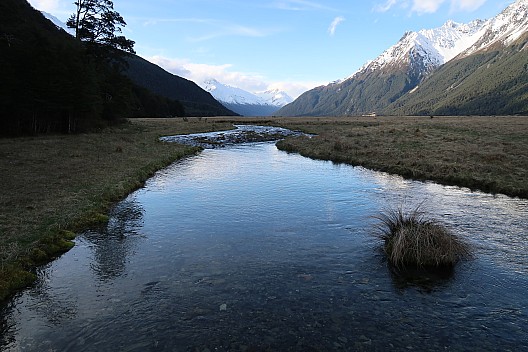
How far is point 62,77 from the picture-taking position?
47.8 meters

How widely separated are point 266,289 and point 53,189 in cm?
1789

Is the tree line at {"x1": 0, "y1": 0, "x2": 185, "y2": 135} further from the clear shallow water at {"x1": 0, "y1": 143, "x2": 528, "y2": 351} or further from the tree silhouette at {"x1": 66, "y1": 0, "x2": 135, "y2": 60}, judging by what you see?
the clear shallow water at {"x1": 0, "y1": 143, "x2": 528, "y2": 351}

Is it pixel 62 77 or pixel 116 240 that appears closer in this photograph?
pixel 116 240

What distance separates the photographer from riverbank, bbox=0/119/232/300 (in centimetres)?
1421

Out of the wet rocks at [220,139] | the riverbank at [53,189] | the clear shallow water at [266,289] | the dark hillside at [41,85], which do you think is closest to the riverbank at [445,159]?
the clear shallow water at [266,289]

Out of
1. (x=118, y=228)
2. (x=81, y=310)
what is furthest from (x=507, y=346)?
(x=118, y=228)

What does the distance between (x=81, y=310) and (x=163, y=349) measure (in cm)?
341

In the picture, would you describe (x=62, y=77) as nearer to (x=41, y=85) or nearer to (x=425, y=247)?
(x=41, y=85)

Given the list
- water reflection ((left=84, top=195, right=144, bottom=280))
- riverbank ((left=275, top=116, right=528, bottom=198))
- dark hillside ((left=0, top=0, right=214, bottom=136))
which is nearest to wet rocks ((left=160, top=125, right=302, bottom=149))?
dark hillside ((left=0, top=0, right=214, bottom=136))

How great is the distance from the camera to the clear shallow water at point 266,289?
30.9ft

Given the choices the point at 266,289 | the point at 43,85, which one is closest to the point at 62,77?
the point at 43,85

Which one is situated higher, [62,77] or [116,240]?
[62,77]

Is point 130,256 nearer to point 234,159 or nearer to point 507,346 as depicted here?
point 507,346

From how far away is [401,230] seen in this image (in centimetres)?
1439
